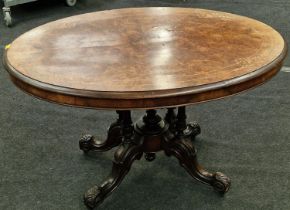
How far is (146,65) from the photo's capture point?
0.94 metres

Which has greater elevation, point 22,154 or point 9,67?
point 9,67

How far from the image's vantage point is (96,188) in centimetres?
127

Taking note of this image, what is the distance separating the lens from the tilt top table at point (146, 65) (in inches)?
32.9

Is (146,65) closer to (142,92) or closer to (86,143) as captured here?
(142,92)

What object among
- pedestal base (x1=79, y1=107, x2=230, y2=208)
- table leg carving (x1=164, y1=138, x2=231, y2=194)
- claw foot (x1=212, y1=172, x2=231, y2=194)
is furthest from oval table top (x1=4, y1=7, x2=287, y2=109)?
claw foot (x1=212, y1=172, x2=231, y2=194)

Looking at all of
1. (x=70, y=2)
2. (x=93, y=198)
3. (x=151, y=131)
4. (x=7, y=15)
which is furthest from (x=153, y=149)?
(x=70, y=2)

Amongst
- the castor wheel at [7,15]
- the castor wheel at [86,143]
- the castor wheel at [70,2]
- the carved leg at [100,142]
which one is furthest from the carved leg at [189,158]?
the castor wheel at [70,2]

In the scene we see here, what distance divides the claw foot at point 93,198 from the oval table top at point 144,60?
482 mm

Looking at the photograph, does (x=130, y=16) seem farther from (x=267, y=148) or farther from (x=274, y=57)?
(x=267, y=148)

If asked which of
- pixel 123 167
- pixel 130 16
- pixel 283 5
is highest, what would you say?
pixel 130 16

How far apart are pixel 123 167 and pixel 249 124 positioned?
720mm

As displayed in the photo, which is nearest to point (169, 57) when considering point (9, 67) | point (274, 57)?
point (274, 57)

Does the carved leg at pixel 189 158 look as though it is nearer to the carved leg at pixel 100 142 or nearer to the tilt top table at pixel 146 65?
the tilt top table at pixel 146 65

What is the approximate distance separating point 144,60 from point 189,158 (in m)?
0.46
